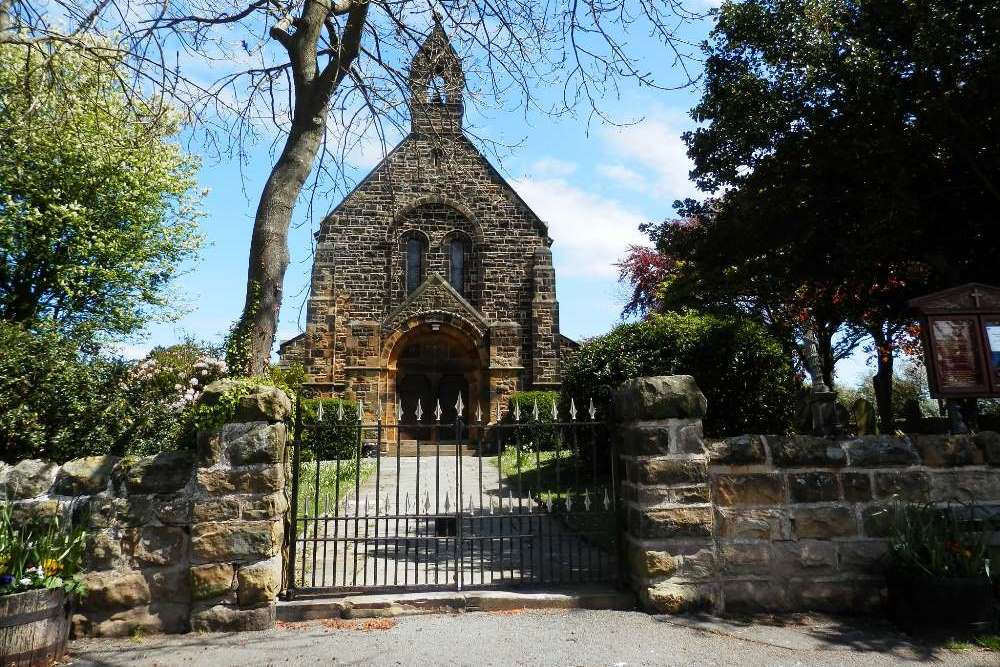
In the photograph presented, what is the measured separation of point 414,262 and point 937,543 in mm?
16025

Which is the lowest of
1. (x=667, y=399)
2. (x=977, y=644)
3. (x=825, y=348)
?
(x=977, y=644)

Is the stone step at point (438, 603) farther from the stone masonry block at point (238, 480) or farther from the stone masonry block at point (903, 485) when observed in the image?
the stone masonry block at point (903, 485)

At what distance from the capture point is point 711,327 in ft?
32.8

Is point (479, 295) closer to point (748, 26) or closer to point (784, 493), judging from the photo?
point (748, 26)

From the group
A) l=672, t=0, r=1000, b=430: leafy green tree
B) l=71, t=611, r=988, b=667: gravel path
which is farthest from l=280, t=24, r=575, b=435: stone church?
l=71, t=611, r=988, b=667: gravel path

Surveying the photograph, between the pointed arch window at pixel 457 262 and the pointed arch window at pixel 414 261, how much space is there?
0.82 meters

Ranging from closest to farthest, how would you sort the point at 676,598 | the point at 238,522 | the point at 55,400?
the point at 238,522 → the point at 676,598 → the point at 55,400

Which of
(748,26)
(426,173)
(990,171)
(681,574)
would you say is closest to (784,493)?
(681,574)

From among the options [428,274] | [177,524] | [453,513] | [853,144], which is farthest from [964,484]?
[428,274]

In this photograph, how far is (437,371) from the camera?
725 inches

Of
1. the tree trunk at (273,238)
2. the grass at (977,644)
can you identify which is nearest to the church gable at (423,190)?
the tree trunk at (273,238)

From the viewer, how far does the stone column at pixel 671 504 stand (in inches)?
186

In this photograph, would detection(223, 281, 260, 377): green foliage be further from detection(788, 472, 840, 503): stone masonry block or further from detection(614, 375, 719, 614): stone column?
detection(788, 472, 840, 503): stone masonry block

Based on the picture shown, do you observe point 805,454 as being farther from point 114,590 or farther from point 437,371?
point 437,371
